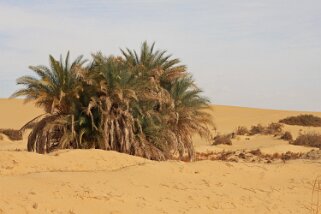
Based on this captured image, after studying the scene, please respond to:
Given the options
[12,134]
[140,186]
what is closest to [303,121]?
[12,134]

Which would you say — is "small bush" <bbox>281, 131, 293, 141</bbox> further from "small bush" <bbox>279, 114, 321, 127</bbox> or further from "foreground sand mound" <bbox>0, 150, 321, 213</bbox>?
"foreground sand mound" <bbox>0, 150, 321, 213</bbox>

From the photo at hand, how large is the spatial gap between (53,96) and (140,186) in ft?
28.3

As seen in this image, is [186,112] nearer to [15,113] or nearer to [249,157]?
[249,157]

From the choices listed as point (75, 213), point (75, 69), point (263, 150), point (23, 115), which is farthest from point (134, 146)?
point (23, 115)

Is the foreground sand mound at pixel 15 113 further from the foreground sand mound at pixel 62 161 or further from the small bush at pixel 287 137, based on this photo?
the foreground sand mound at pixel 62 161

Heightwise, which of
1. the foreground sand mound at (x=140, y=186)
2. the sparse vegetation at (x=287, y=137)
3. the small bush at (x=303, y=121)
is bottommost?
the foreground sand mound at (x=140, y=186)

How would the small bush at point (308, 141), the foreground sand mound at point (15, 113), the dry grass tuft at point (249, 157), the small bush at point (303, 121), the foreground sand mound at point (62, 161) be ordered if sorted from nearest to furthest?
1. the foreground sand mound at point (62, 161)
2. the dry grass tuft at point (249, 157)
3. the small bush at point (308, 141)
4. the small bush at point (303, 121)
5. the foreground sand mound at point (15, 113)

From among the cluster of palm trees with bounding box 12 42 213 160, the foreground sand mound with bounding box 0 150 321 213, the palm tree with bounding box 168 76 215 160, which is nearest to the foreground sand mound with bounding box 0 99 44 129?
the palm tree with bounding box 168 76 215 160

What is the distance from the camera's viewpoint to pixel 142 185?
463 inches

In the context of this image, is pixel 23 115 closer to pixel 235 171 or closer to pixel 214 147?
pixel 214 147

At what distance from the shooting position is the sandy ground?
32.0ft

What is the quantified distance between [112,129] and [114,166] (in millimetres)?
4107

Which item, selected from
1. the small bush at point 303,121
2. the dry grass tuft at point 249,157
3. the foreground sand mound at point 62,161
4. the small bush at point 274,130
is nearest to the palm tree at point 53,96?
the foreground sand mound at point 62,161

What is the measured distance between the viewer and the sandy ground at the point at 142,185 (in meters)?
9.76
